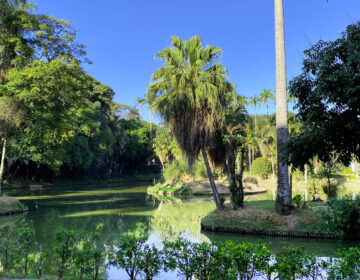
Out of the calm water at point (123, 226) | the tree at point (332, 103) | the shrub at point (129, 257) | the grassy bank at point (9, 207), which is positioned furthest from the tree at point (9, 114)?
the tree at point (332, 103)

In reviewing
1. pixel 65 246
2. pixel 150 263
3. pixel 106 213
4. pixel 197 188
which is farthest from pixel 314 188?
pixel 65 246

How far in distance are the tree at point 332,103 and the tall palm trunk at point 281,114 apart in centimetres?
685

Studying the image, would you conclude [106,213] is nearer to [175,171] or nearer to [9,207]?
[9,207]

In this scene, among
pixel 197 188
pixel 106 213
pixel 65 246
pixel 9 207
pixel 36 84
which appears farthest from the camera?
pixel 197 188

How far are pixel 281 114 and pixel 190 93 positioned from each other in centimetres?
413

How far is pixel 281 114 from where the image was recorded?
1277 centimetres

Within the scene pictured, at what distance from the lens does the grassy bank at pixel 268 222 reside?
1121 cm

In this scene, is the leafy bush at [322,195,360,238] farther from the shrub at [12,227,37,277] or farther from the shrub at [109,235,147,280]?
the shrub at [12,227,37,277]

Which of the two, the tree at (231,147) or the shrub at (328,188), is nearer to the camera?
the tree at (231,147)

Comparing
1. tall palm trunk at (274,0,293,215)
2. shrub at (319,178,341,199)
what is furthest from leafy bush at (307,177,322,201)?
tall palm trunk at (274,0,293,215)

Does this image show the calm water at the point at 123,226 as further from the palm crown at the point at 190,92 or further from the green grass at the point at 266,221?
the palm crown at the point at 190,92

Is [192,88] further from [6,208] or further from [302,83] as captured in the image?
[6,208]

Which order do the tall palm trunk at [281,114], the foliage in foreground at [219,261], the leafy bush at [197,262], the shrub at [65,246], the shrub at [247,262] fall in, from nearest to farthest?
the foliage in foreground at [219,261], the shrub at [247,262], the leafy bush at [197,262], the shrub at [65,246], the tall palm trunk at [281,114]

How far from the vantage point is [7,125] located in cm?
1747
